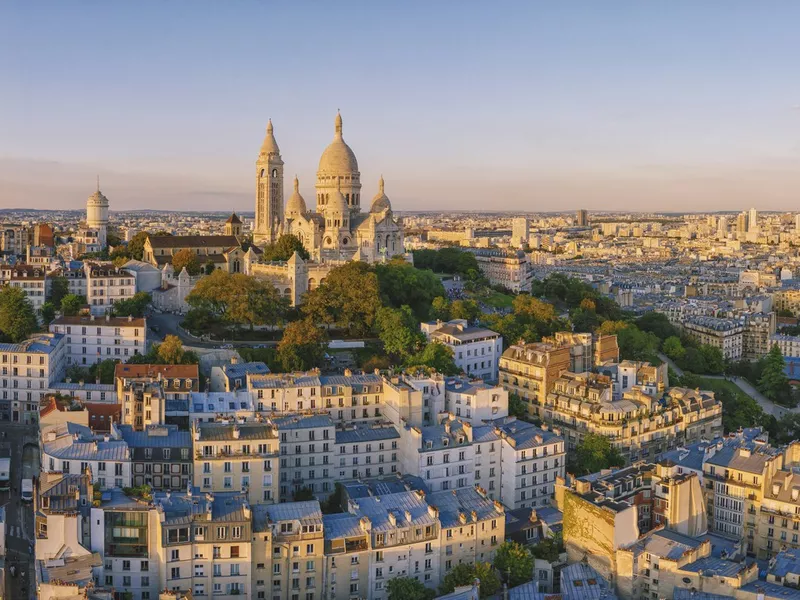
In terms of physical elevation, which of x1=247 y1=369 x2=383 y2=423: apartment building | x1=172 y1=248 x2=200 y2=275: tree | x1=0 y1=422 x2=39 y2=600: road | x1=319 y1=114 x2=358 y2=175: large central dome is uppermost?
x1=319 y1=114 x2=358 y2=175: large central dome

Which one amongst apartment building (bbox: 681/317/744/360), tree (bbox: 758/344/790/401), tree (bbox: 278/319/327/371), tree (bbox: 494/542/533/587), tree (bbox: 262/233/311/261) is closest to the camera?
tree (bbox: 494/542/533/587)

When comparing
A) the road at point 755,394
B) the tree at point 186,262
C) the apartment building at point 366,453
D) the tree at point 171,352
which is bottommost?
the road at point 755,394

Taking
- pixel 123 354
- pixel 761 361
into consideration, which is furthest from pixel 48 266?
pixel 761 361

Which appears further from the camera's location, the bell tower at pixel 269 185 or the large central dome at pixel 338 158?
the bell tower at pixel 269 185

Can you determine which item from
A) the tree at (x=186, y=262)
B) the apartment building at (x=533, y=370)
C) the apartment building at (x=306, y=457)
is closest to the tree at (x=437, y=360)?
the apartment building at (x=533, y=370)

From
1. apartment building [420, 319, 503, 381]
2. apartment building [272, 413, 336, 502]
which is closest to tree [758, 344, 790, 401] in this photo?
apartment building [420, 319, 503, 381]

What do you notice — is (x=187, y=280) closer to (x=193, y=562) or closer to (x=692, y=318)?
(x=193, y=562)

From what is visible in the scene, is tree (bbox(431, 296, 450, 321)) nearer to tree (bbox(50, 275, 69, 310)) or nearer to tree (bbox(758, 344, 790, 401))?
tree (bbox(50, 275, 69, 310))

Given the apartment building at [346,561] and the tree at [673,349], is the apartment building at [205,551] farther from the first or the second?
the tree at [673,349]

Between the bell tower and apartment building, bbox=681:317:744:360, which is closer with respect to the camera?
apartment building, bbox=681:317:744:360
